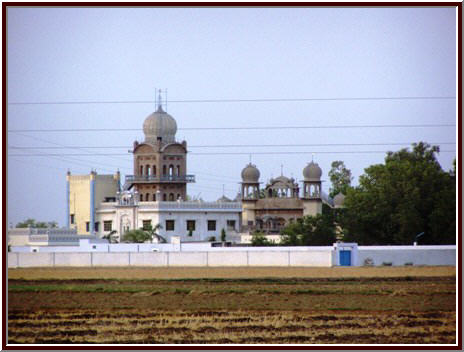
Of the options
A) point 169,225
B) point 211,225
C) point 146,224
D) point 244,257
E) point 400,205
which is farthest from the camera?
point 211,225

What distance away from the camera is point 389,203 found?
75250 millimetres

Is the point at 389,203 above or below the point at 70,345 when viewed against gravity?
above

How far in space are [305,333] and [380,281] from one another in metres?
18.7

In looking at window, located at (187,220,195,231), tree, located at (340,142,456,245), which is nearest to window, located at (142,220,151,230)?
window, located at (187,220,195,231)

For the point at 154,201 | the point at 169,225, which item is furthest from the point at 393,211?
the point at 154,201

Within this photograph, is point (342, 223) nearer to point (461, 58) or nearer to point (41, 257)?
point (41, 257)

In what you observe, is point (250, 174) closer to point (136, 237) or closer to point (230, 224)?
point (230, 224)

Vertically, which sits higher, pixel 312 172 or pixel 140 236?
pixel 312 172

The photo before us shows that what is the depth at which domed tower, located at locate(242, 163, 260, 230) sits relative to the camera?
333 feet

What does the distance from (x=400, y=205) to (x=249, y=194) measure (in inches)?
1165

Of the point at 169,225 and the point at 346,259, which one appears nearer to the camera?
the point at 346,259

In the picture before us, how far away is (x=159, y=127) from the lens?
91.4m

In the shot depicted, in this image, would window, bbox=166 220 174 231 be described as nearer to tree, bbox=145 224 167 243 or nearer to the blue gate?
tree, bbox=145 224 167 243

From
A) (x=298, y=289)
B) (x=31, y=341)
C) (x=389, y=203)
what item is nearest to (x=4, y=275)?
(x=31, y=341)
